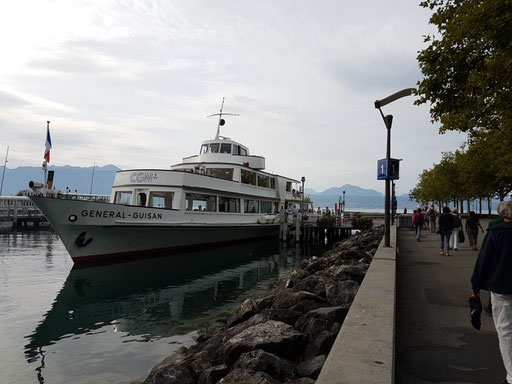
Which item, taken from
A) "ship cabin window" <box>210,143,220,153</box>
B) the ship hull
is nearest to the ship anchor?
the ship hull

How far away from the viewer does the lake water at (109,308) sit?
7406 mm

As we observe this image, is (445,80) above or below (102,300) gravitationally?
above

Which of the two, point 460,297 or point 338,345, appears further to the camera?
point 460,297

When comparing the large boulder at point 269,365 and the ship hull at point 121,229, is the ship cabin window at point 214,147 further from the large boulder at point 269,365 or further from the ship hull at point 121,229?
the large boulder at point 269,365

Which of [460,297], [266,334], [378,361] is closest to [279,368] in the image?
[266,334]

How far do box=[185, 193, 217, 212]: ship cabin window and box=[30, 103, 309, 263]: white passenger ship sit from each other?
63 millimetres

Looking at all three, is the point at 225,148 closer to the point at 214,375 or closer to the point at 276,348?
the point at 276,348

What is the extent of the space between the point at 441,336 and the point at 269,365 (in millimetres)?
2555

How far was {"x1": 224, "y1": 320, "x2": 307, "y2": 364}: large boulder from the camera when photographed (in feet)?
16.6

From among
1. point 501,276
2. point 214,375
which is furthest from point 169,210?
point 501,276

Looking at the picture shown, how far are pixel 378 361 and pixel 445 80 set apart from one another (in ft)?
32.6

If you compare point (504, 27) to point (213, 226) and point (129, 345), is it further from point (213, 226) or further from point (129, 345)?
point (213, 226)

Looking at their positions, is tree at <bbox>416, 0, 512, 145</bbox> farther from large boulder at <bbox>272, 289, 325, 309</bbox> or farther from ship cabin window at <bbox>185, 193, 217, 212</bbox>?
ship cabin window at <bbox>185, 193, 217, 212</bbox>

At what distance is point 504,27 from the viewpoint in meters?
A: 8.15
